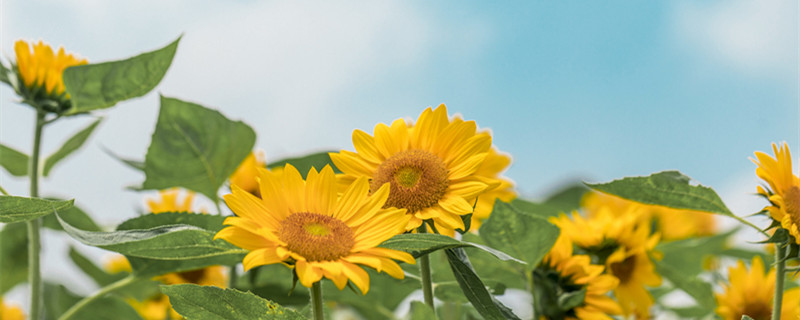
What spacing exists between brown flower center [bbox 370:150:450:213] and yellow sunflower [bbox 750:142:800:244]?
0.76 ft

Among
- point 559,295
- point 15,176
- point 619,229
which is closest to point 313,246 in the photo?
point 559,295

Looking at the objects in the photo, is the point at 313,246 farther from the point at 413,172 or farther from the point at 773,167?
the point at 773,167

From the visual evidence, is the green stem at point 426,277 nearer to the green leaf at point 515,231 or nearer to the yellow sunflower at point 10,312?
the green leaf at point 515,231

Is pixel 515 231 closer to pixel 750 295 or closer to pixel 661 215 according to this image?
pixel 750 295

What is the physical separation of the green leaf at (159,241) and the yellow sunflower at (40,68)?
13.9 inches

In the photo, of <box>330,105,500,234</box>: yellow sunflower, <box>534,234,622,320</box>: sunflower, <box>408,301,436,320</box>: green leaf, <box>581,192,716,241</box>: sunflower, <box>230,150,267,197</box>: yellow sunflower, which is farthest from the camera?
<box>581,192,716,241</box>: sunflower

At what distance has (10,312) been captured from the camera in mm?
1384

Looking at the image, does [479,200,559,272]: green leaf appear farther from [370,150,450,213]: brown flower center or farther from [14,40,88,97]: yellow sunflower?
[14,40,88,97]: yellow sunflower

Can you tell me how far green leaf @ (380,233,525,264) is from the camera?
0.38 metres

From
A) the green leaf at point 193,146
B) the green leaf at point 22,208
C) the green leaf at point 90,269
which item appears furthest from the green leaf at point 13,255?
the green leaf at point 22,208

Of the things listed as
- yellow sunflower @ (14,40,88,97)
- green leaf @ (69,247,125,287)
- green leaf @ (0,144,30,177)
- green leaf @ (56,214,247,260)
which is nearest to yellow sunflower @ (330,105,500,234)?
green leaf @ (56,214,247,260)

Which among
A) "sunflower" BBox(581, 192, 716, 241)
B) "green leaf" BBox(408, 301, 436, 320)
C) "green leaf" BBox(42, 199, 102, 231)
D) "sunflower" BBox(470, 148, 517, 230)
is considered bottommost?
"sunflower" BBox(581, 192, 716, 241)

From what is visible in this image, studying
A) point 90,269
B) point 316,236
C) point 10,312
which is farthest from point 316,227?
point 10,312

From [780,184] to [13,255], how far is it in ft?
3.12
